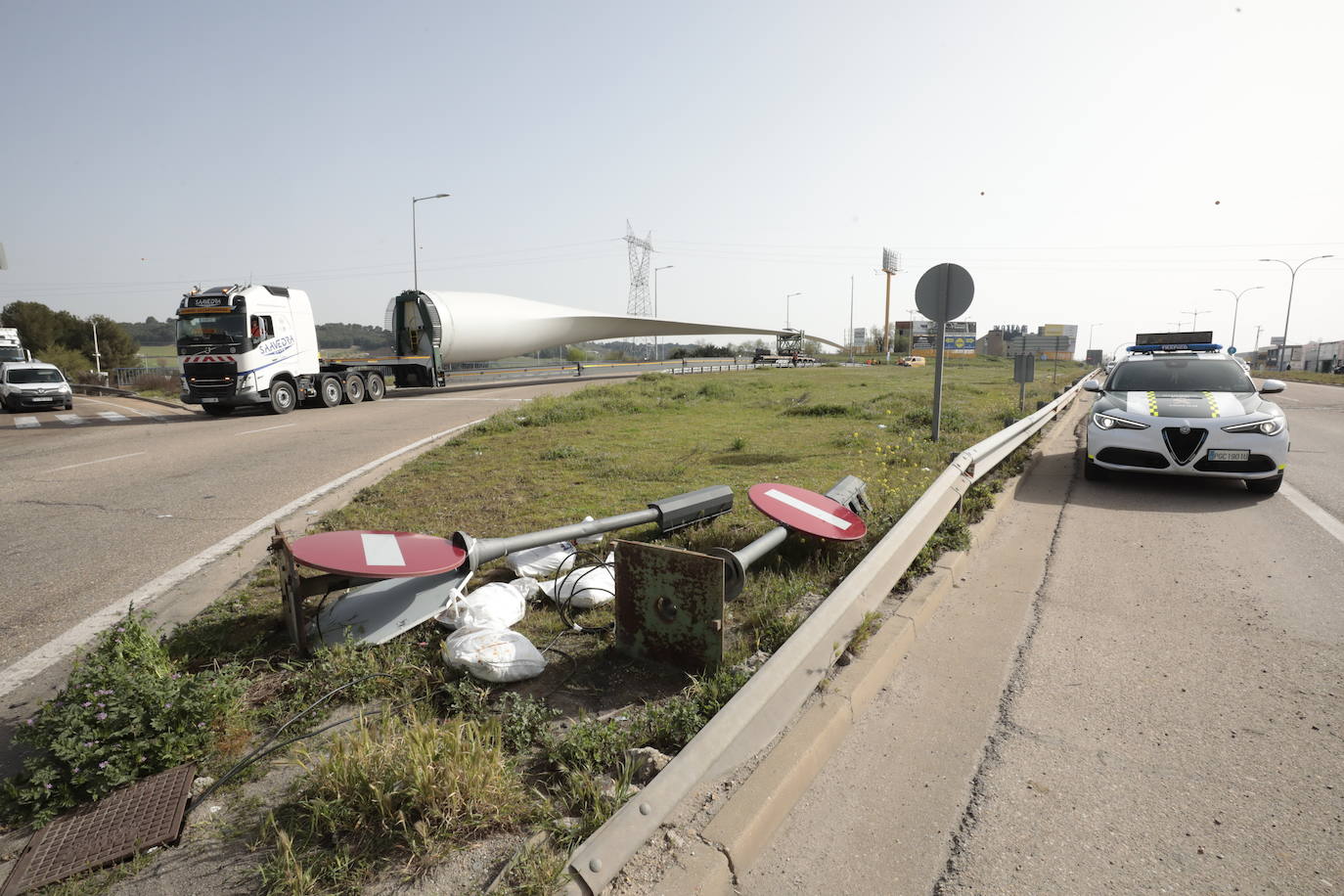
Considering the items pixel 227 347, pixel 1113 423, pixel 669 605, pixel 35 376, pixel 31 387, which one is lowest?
pixel 669 605

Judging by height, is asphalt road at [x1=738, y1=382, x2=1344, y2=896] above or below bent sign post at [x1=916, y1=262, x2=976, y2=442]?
below

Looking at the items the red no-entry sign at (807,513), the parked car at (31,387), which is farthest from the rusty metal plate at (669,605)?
the parked car at (31,387)

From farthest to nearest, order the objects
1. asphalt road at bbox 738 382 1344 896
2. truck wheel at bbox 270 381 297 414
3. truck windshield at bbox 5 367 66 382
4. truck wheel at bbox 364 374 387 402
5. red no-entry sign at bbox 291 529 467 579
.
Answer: truck wheel at bbox 364 374 387 402, truck windshield at bbox 5 367 66 382, truck wheel at bbox 270 381 297 414, red no-entry sign at bbox 291 529 467 579, asphalt road at bbox 738 382 1344 896

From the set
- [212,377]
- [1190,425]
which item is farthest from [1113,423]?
[212,377]

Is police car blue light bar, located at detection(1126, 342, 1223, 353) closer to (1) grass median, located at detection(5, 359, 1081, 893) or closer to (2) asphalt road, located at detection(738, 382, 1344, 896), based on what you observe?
(2) asphalt road, located at detection(738, 382, 1344, 896)

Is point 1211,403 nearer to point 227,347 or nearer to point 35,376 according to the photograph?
point 227,347

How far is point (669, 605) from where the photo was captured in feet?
10.1

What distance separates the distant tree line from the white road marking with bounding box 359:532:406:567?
73.7 meters

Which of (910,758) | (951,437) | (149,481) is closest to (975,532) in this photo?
(910,758)

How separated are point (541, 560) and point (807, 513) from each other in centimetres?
181

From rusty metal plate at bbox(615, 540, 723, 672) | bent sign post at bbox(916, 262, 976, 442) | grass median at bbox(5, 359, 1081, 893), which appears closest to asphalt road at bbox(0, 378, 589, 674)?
grass median at bbox(5, 359, 1081, 893)

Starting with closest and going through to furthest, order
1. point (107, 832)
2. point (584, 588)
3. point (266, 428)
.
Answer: point (107, 832), point (584, 588), point (266, 428)

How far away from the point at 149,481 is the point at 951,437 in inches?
427

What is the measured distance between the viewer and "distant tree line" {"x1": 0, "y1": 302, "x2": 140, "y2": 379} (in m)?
60.8
